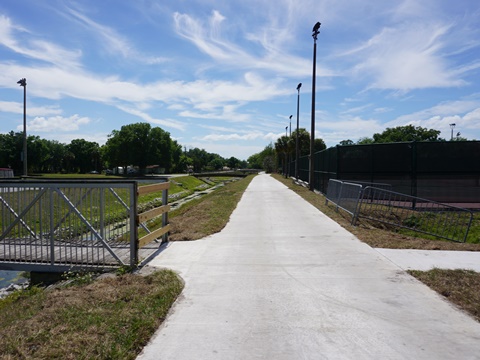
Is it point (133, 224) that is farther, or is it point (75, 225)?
point (75, 225)

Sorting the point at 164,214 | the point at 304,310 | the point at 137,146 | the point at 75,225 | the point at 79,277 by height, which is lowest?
the point at 79,277

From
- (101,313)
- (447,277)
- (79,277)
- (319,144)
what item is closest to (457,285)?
(447,277)

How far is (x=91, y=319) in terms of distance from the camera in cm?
402

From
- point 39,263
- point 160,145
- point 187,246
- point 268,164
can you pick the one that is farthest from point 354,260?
point 268,164

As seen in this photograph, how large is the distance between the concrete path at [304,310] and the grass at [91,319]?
0.23m

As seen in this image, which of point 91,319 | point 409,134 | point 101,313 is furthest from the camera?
point 409,134

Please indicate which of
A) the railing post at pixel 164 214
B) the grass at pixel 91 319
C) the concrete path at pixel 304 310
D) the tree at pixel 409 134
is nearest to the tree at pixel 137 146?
the tree at pixel 409 134

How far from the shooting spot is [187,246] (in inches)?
314

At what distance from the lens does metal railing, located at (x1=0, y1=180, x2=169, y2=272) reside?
6484 mm

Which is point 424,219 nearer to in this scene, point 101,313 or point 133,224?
point 133,224

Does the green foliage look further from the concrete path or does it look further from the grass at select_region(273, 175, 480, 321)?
the grass at select_region(273, 175, 480, 321)

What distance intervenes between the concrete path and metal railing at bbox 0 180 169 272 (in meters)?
0.77

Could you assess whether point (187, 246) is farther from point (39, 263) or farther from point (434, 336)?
point (434, 336)

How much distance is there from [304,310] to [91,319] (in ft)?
7.81
